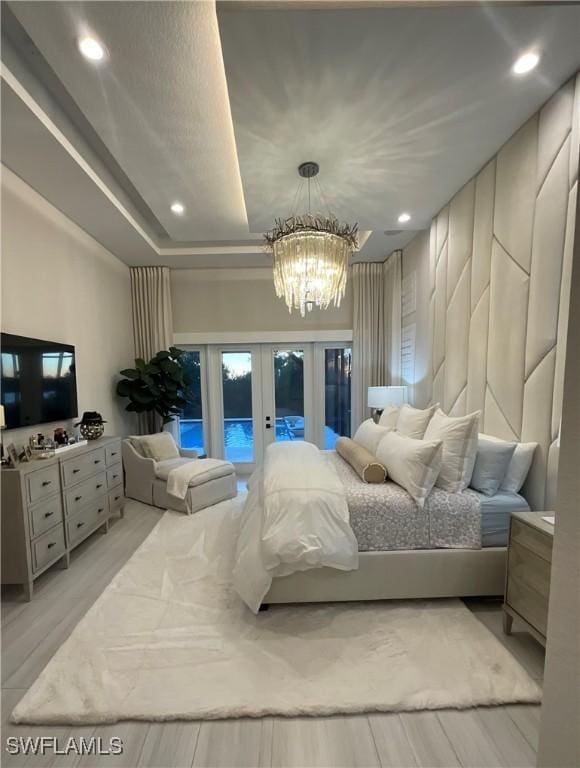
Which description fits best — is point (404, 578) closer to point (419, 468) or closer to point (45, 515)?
point (419, 468)

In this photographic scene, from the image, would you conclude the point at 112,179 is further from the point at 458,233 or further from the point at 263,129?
the point at 458,233

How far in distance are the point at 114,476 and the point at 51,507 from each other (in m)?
0.90

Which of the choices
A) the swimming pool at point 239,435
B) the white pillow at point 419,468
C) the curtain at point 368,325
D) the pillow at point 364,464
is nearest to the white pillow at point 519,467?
the white pillow at point 419,468

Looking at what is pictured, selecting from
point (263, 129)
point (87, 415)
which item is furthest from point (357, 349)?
point (87, 415)

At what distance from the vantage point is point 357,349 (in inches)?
188

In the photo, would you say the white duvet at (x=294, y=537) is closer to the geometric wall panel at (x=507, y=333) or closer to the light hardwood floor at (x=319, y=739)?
the light hardwood floor at (x=319, y=739)

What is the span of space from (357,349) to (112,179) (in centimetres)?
348

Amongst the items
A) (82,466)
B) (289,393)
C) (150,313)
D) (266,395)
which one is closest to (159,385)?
(150,313)

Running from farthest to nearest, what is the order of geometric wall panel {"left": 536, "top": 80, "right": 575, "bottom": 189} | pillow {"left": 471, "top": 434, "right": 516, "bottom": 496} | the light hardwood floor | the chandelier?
the chandelier < pillow {"left": 471, "top": 434, "right": 516, "bottom": 496} < geometric wall panel {"left": 536, "top": 80, "right": 575, "bottom": 189} < the light hardwood floor

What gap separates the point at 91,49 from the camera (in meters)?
1.61

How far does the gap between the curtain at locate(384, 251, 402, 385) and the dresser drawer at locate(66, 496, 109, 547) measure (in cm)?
365

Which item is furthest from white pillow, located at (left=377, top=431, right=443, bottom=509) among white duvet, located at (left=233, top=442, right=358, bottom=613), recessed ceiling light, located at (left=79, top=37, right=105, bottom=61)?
recessed ceiling light, located at (left=79, top=37, right=105, bottom=61)

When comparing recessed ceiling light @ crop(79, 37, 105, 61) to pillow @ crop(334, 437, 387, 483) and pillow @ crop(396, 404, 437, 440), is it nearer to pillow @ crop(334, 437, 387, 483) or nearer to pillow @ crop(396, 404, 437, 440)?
pillow @ crop(334, 437, 387, 483)

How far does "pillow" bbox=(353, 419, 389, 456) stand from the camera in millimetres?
2849
